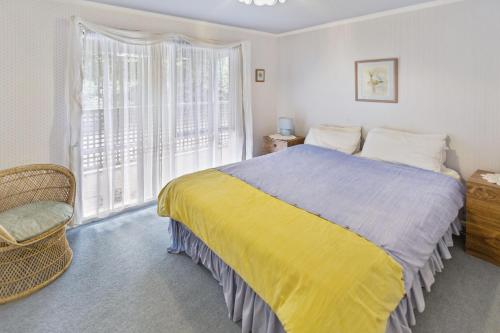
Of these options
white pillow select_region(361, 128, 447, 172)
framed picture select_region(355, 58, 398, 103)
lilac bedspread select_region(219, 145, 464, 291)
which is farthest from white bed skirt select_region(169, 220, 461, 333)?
framed picture select_region(355, 58, 398, 103)

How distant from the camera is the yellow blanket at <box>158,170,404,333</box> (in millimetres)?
1217

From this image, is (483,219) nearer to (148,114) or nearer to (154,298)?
(154,298)

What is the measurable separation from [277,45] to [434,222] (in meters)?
3.60

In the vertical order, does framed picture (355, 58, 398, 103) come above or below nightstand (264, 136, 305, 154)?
above

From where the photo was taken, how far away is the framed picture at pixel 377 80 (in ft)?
10.7

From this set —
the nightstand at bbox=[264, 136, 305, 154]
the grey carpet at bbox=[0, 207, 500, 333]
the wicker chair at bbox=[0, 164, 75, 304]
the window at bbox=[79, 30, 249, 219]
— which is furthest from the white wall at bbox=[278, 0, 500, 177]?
the wicker chair at bbox=[0, 164, 75, 304]

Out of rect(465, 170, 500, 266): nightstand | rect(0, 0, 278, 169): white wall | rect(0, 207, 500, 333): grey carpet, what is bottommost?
rect(0, 207, 500, 333): grey carpet

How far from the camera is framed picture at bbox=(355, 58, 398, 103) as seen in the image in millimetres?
3250

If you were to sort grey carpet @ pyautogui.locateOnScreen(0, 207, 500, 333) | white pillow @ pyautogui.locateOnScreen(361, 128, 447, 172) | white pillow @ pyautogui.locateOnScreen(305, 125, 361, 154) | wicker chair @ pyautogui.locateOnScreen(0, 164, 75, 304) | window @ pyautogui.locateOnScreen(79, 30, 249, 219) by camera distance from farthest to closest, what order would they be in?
white pillow @ pyautogui.locateOnScreen(305, 125, 361, 154), window @ pyautogui.locateOnScreen(79, 30, 249, 219), white pillow @ pyautogui.locateOnScreen(361, 128, 447, 172), wicker chair @ pyautogui.locateOnScreen(0, 164, 75, 304), grey carpet @ pyautogui.locateOnScreen(0, 207, 500, 333)

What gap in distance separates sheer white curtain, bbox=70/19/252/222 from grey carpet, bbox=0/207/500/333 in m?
0.85

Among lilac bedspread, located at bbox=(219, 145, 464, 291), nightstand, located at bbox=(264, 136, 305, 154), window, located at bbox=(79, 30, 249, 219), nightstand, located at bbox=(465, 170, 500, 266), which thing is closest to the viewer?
lilac bedspread, located at bbox=(219, 145, 464, 291)

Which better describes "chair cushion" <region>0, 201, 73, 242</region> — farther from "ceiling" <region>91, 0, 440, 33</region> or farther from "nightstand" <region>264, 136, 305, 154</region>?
"nightstand" <region>264, 136, 305, 154</region>

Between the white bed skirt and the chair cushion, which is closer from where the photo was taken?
the white bed skirt

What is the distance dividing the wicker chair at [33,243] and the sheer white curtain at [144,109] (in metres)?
0.32
